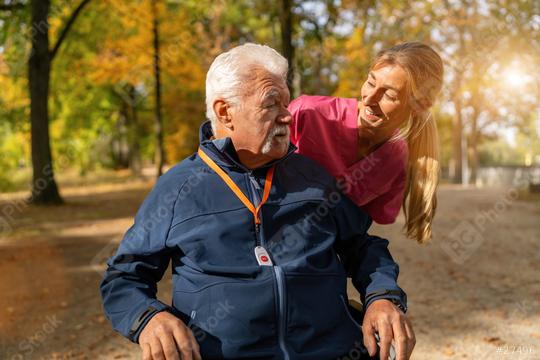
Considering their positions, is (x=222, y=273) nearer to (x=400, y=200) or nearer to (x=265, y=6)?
(x=400, y=200)

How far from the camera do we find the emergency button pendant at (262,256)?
6.43 feet

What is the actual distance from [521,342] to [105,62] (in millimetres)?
18727

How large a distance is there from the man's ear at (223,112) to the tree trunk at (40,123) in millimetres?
12917

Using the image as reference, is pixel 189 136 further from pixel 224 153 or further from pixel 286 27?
pixel 224 153

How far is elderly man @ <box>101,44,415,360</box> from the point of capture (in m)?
1.90

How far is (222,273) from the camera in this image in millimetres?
1956

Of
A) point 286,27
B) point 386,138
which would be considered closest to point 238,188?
point 386,138

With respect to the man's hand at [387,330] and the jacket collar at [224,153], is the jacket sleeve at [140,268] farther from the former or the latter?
the man's hand at [387,330]

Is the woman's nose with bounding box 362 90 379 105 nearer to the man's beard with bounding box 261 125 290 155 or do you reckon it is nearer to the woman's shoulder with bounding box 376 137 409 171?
the woman's shoulder with bounding box 376 137 409 171

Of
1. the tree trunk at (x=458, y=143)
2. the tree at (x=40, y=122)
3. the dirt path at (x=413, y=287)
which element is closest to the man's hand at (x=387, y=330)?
the dirt path at (x=413, y=287)

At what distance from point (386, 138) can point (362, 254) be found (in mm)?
556

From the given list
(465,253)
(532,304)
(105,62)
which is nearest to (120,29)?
(105,62)

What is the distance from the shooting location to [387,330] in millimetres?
1957

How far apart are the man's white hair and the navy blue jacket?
19 cm
